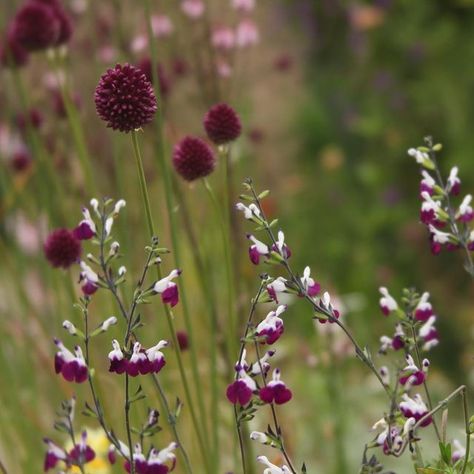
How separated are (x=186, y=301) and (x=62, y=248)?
0.42 feet

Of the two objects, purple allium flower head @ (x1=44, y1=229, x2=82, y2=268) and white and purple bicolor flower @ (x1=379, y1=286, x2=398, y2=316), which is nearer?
white and purple bicolor flower @ (x1=379, y1=286, x2=398, y2=316)

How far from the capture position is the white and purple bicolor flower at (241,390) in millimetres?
592

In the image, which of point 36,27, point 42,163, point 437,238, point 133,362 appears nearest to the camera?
point 133,362

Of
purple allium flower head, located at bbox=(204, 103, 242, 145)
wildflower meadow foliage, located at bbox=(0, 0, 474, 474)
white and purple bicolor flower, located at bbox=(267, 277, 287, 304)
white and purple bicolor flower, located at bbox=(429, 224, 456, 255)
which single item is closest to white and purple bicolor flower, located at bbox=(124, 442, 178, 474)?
wildflower meadow foliage, located at bbox=(0, 0, 474, 474)

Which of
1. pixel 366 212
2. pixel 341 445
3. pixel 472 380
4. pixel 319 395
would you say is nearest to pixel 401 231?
pixel 366 212

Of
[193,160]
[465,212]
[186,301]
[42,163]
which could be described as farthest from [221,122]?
[42,163]

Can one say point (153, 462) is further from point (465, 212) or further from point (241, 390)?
point (465, 212)

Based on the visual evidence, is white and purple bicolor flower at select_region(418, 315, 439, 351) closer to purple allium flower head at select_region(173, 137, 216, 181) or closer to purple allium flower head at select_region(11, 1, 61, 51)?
purple allium flower head at select_region(173, 137, 216, 181)

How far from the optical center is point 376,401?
1.89 meters

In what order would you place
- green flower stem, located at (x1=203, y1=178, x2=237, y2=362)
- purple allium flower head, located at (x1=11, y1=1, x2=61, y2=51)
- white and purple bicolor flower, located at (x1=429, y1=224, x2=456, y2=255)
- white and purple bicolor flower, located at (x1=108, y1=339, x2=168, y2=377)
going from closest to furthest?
white and purple bicolor flower, located at (x1=108, y1=339, x2=168, y2=377), white and purple bicolor flower, located at (x1=429, y1=224, x2=456, y2=255), green flower stem, located at (x1=203, y1=178, x2=237, y2=362), purple allium flower head, located at (x1=11, y1=1, x2=61, y2=51)

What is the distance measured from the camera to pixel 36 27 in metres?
1.10

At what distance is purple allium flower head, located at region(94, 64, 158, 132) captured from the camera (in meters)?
0.63

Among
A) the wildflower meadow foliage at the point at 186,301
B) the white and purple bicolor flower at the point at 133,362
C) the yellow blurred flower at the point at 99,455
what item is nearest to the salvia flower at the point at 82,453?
the wildflower meadow foliage at the point at 186,301

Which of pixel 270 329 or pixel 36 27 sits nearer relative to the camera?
pixel 270 329
